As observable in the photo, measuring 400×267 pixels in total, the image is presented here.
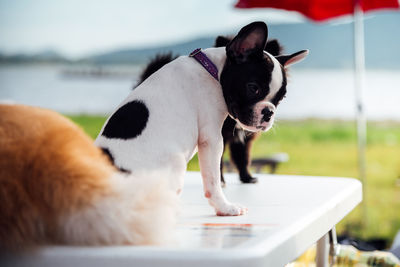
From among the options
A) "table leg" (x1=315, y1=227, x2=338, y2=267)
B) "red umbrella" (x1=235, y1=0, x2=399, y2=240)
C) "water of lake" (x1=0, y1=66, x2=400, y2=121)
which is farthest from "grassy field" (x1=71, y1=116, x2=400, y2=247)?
"table leg" (x1=315, y1=227, x2=338, y2=267)

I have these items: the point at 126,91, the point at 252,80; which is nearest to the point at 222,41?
the point at 252,80

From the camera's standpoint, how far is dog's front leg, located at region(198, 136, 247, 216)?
2.27ft

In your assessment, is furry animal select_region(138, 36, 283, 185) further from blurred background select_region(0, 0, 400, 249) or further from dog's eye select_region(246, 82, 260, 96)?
blurred background select_region(0, 0, 400, 249)

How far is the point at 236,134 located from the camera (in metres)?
1.00

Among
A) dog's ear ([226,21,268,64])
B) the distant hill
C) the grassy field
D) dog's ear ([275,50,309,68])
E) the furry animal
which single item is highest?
dog's ear ([226,21,268,64])

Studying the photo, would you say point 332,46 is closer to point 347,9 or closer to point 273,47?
point 347,9

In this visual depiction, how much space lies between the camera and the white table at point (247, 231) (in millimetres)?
436

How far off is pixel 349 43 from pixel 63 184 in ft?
16.7

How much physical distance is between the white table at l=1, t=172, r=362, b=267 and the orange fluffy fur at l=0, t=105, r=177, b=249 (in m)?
0.01

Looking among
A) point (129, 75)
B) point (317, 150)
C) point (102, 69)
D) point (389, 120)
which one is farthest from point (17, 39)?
point (389, 120)

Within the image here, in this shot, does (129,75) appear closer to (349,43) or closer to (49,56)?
(49,56)

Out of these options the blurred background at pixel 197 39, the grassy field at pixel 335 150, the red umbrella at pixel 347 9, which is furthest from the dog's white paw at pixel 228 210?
the blurred background at pixel 197 39

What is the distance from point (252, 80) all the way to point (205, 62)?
0.08 m

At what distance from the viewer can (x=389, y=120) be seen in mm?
4699
